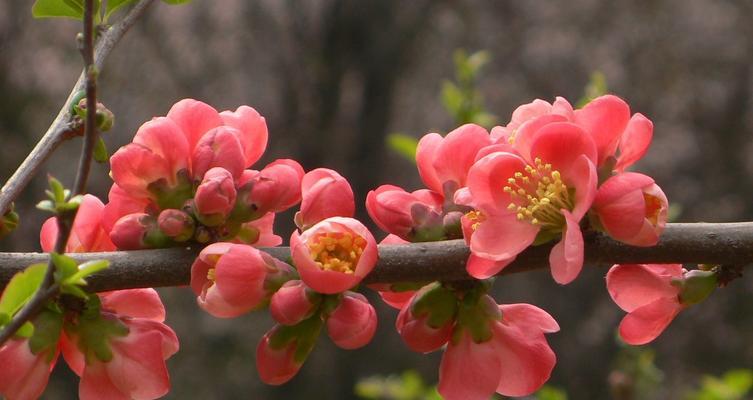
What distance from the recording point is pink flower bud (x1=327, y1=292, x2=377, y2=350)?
76cm

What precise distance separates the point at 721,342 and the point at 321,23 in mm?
2488

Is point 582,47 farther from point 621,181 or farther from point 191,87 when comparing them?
point 621,181

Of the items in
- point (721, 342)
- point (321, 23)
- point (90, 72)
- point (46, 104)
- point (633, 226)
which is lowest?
point (721, 342)

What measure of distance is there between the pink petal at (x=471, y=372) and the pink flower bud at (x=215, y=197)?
9.7 inches

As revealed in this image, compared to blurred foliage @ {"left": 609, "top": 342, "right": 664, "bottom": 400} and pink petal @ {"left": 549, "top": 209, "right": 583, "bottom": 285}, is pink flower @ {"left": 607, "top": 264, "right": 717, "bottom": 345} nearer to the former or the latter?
pink petal @ {"left": 549, "top": 209, "right": 583, "bottom": 285}

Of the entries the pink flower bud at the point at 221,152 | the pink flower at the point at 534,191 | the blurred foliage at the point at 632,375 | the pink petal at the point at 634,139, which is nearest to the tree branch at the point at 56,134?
the pink flower bud at the point at 221,152

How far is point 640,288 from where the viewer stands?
826 mm

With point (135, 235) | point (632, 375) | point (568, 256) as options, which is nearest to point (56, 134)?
point (135, 235)

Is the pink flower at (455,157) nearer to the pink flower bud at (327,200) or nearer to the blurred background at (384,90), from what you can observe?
the pink flower bud at (327,200)

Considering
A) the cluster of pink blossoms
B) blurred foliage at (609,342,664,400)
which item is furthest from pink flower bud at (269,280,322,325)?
blurred foliage at (609,342,664,400)

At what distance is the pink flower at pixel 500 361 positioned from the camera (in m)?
0.83

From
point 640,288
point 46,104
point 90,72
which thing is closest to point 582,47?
point 46,104

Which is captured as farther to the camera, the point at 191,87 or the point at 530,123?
the point at 191,87

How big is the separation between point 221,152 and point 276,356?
19cm
